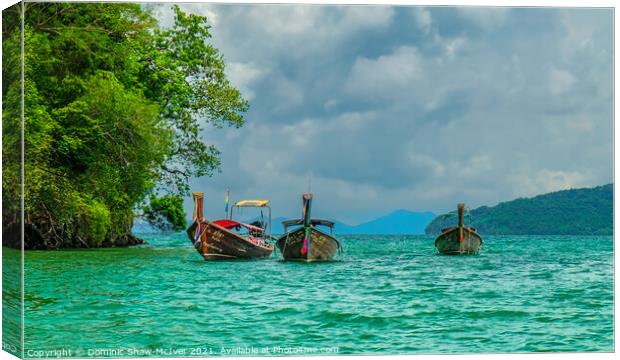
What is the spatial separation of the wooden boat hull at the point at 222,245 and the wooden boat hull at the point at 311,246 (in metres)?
1.26

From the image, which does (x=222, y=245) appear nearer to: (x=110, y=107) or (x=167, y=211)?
(x=167, y=211)

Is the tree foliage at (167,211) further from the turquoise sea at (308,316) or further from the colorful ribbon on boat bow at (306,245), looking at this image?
the turquoise sea at (308,316)

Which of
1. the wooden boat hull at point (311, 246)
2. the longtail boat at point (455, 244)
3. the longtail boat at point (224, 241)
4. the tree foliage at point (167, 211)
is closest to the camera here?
the tree foliage at point (167, 211)

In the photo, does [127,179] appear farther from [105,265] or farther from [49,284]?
[49,284]

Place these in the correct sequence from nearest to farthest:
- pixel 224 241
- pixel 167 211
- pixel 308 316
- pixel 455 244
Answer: pixel 308 316, pixel 167 211, pixel 455 244, pixel 224 241

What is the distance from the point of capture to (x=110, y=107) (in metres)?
15.1

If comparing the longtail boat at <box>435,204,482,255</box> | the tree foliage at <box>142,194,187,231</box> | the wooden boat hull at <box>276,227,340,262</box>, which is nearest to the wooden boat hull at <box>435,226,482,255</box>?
the longtail boat at <box>435,204,482,255</box>

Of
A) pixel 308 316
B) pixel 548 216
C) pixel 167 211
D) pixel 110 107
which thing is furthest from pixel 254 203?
pixel 167 211

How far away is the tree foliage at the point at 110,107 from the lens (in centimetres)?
1197

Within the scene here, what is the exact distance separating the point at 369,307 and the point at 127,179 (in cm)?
732

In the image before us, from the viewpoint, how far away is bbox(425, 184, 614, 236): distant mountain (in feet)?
39.9

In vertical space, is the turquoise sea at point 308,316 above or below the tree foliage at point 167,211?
below

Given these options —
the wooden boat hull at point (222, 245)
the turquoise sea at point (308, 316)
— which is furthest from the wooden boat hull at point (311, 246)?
the turquoise sea at point (308, 316)

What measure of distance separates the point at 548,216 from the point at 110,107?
27.7ft
